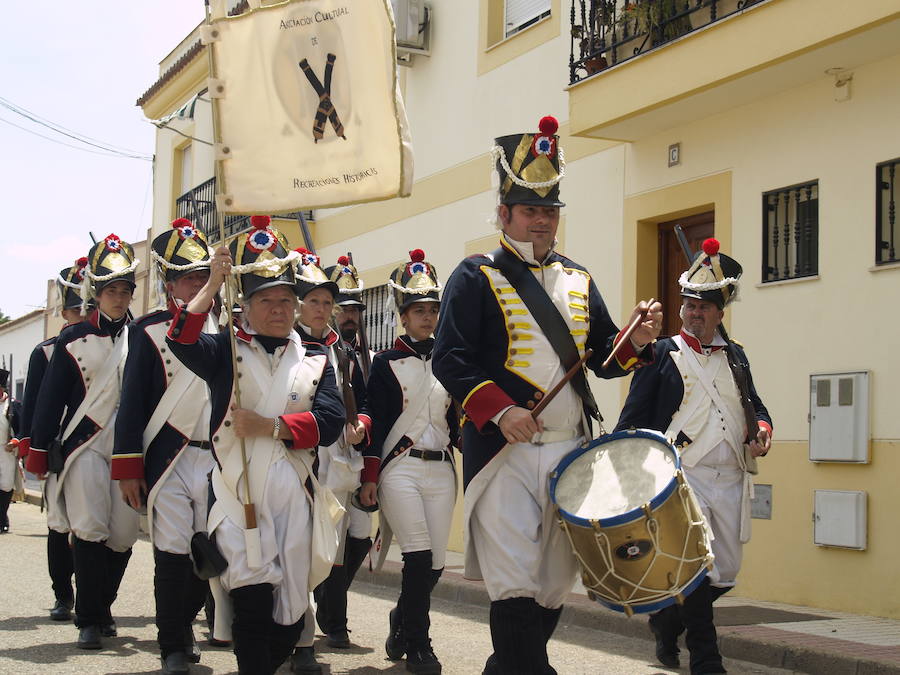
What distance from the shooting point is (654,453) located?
5.23 m

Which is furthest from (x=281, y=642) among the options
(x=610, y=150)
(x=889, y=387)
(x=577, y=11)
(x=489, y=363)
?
(x=577, y=11)

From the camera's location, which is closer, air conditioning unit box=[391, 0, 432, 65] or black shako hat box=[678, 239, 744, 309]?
black shako hat box=[678, 239, 744, 309]

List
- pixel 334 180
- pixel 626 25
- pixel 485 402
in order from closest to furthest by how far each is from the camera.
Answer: pixel 485 402 → pixel 334 180 → pixel 626 25

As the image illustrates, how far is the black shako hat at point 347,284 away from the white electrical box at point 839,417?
12.0ft

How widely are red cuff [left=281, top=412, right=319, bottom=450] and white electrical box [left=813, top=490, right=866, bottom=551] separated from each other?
527 cm

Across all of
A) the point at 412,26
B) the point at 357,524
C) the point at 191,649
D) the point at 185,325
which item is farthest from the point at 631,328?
the point at 412,26

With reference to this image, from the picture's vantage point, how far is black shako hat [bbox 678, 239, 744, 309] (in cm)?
748

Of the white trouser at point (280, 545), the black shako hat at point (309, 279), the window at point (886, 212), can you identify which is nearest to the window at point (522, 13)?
the window at point (886, 212)

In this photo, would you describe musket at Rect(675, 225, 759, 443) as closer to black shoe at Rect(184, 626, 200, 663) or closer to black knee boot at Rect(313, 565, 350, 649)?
black knee boot at Rect(313, 565, 350, 649)

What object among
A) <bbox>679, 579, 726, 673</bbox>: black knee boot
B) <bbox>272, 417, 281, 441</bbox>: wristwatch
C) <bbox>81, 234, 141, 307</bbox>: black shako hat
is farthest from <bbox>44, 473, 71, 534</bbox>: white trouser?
<bbox>679, 579, 726, 673</bbox>: black knee boot

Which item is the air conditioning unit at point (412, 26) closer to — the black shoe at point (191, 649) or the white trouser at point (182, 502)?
Answer: the white trouser at point (182, 502)

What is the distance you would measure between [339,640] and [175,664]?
158 centimetres

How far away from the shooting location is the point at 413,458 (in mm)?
7910

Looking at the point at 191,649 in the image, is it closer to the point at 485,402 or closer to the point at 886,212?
the point at 485,402
